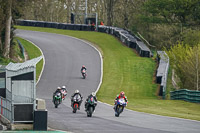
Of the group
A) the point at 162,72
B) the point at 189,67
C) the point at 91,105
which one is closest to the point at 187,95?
the point at 189,67

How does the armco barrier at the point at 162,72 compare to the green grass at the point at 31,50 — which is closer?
the armco barrier at the point at 162,72

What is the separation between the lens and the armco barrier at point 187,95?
32.4 metres

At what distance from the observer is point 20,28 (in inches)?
2749

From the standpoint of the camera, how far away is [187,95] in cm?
3331

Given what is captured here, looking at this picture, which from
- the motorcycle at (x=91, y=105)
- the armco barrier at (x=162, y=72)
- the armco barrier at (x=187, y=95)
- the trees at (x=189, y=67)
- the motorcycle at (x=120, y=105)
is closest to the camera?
the motorcycle at (x=91, y=105)

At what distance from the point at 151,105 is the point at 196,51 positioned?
26.4ft

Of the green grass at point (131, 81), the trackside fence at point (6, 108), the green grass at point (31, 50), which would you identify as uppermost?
the trackside fence at point (6, 108)

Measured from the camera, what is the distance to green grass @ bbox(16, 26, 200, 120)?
29.6 metres

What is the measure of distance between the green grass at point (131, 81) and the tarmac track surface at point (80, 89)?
1.31 m

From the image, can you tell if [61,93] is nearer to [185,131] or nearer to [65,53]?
[185,131]

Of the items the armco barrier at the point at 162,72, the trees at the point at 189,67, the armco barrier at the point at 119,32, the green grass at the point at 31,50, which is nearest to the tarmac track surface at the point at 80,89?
the green grass at the point at 31,50

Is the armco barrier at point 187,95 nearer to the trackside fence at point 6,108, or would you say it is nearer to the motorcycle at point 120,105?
the motorcycle at point 120,105

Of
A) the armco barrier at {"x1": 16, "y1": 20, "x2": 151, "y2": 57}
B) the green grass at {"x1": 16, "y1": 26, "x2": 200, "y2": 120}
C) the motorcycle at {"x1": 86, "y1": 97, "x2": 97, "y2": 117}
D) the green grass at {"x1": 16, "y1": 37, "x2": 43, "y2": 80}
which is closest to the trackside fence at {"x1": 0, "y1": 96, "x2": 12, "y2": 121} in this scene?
the motorcycle at {"x1": 86, "y1": 97, "x2": 97, "y2": 117}

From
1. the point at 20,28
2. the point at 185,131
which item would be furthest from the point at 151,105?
the point at 20,28
